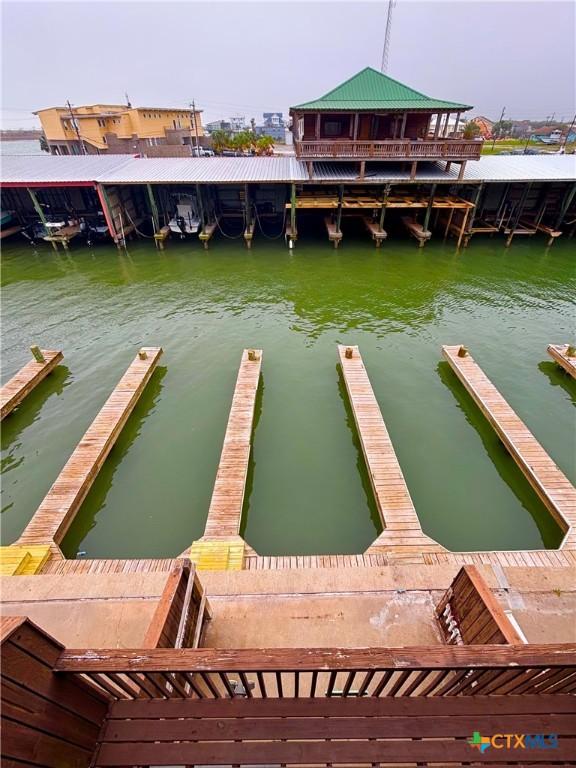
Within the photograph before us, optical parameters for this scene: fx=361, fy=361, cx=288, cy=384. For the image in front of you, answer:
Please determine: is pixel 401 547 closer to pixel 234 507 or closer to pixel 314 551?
pixel 314 551

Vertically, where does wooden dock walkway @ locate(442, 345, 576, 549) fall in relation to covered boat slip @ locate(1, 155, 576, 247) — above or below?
below

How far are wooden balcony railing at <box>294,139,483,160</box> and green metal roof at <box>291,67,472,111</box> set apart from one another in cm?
167

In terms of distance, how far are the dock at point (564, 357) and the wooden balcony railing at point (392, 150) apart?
1325 centimetres

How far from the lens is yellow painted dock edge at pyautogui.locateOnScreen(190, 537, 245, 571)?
6266 mm

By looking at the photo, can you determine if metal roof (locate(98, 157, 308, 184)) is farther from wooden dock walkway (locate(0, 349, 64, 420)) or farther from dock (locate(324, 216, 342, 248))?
wooden dock walkway (locate(0, 349, 64, 420))

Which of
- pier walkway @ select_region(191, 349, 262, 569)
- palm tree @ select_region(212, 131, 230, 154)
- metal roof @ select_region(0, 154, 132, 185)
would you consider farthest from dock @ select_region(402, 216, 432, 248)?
palm tree @ select_region(212, 131, 230, 154)

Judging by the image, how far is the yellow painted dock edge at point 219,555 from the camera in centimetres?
627

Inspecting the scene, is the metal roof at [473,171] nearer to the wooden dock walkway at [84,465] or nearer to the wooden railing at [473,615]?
the wooden dock walkway at [84,465]

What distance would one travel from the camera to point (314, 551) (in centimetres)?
727

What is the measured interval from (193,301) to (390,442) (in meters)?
12.2

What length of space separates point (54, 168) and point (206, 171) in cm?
983

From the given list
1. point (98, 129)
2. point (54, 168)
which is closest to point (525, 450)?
point (54, 168)

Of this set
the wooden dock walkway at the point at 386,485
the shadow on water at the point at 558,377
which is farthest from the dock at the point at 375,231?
the wooden dock walkway at the point at 386,485

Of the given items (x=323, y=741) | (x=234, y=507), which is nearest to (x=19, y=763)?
(x=323, y=741)
